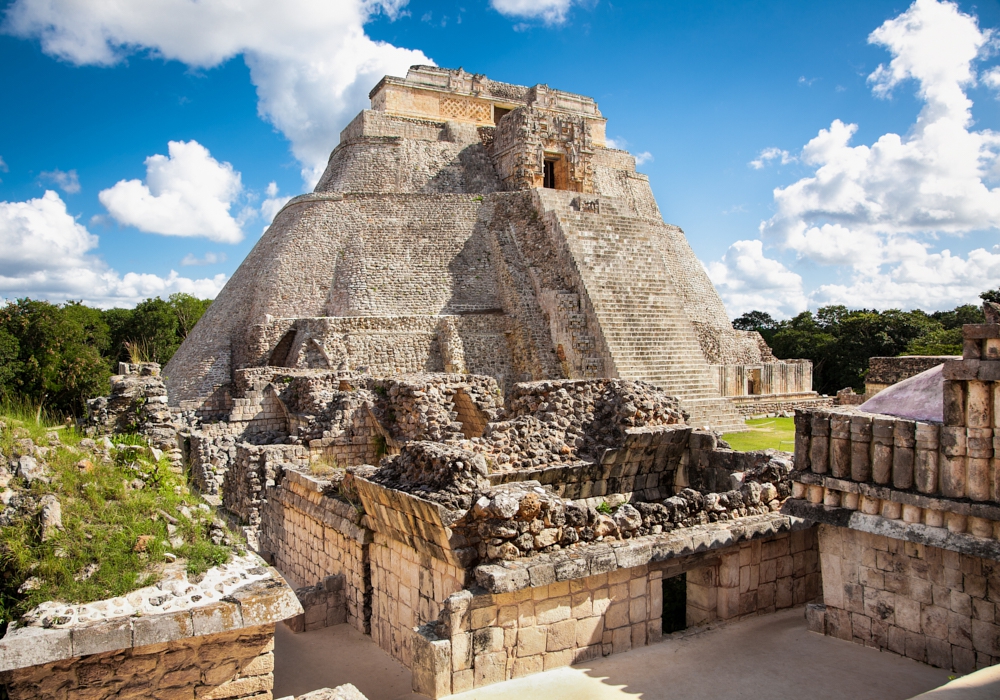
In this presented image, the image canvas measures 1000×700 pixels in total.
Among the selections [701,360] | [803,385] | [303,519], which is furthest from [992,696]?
[803,385]

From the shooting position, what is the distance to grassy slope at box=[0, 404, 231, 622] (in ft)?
11.0

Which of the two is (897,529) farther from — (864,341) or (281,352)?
(864,341)

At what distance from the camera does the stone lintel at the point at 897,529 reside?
4402mm

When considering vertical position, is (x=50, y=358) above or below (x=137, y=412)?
above

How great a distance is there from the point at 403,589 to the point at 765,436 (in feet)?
40.4

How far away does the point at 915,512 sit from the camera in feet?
15.7

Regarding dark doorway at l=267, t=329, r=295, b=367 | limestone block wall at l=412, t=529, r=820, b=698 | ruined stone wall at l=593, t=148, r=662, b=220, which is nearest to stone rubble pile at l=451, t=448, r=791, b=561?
limestone block wall at l=412, t=529, r=820, b=698

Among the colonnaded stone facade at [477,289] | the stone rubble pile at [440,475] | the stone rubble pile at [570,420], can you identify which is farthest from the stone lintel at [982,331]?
the colonnaded stone facade at [477,289]

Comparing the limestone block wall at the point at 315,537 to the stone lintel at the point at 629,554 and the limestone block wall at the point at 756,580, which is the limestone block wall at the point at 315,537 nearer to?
the stone lintel at the point at 629,554

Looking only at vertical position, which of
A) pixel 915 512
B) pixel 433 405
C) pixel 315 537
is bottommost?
pixel 315 537

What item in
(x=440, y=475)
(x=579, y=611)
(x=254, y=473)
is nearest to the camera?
(x=579, y=611)

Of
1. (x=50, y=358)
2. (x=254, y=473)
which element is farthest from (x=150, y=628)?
(x=50, y=358)

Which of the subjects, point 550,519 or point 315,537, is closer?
point 550,519

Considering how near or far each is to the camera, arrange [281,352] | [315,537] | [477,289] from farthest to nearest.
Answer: [477,289] < [281,352] < [315,537]
